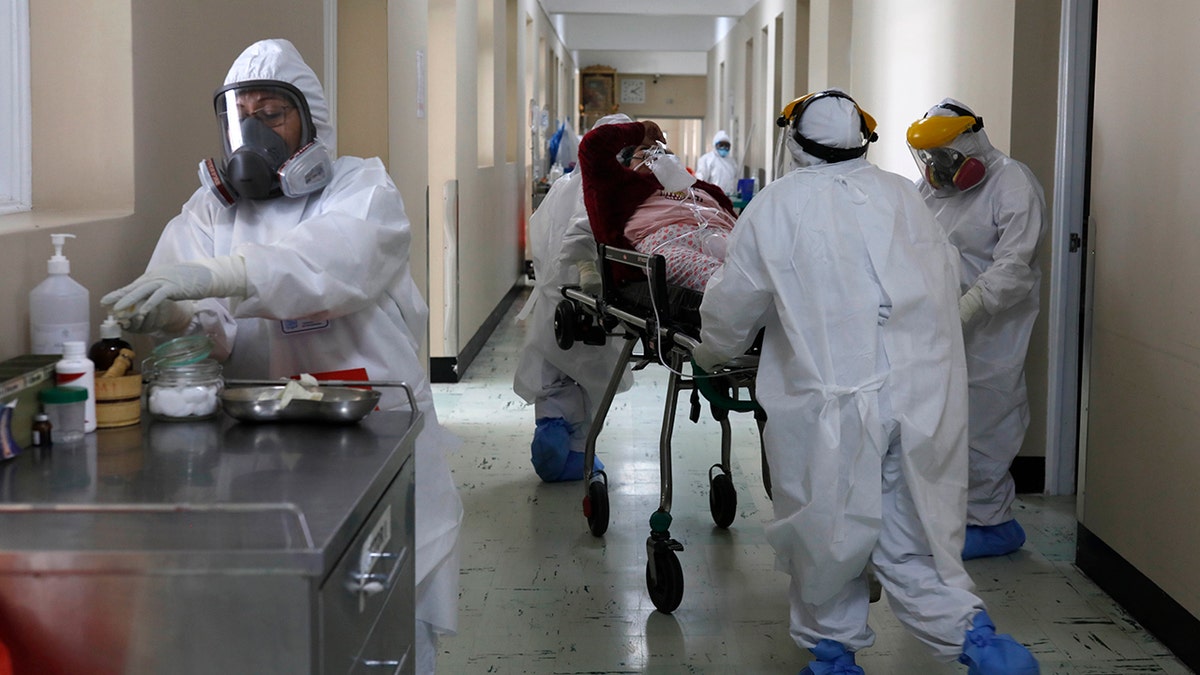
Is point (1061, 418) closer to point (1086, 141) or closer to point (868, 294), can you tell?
point (1086, 141)

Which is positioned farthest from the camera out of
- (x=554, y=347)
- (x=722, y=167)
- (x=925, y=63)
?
(x=722, y=167)

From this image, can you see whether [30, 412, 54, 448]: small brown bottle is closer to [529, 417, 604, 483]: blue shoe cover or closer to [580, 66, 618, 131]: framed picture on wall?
[529, 417, 604, 483]: blue shoe cover

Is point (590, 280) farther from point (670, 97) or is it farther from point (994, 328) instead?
point (670, 97)

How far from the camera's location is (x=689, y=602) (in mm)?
3234

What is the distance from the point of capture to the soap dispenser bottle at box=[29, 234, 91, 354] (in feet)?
5.49

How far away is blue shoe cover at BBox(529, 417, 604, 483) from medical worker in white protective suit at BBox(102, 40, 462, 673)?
A: 6.89 ft

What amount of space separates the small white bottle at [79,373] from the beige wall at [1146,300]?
2412mm

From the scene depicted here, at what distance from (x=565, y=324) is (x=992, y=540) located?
5.01 feet

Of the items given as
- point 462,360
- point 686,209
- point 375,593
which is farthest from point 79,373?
point 462,360

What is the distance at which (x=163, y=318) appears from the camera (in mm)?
1812

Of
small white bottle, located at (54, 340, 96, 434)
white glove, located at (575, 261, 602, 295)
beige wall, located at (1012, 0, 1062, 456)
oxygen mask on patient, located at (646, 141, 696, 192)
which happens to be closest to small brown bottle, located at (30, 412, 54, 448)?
small white bottle, located at (54, 340, 96, 434)

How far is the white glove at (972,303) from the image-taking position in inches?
139

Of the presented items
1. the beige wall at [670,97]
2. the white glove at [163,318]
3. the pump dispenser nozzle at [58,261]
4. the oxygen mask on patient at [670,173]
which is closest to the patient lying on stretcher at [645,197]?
the oxygen mask on patient at [670,173]

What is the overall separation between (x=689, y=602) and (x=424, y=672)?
1216mm
